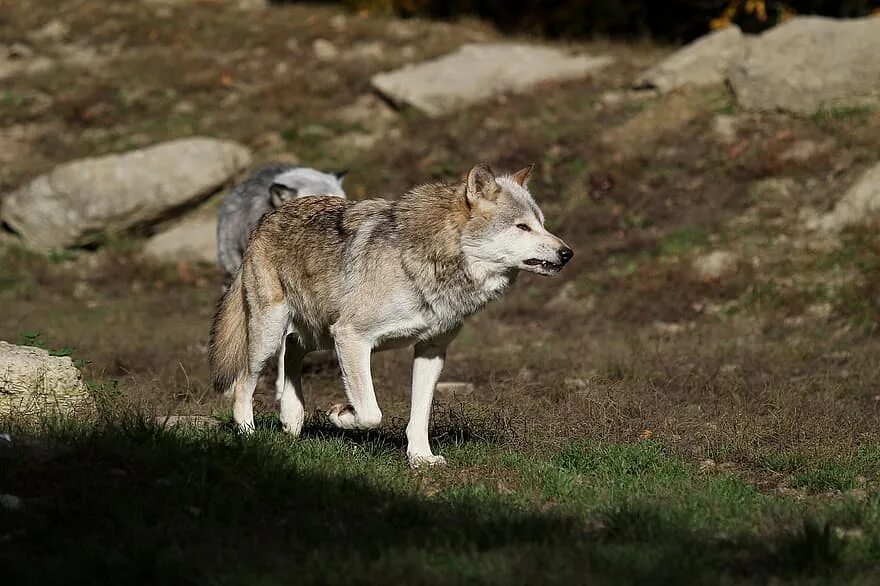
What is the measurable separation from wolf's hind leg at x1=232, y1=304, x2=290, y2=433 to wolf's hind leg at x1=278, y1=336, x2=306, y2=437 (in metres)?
0.18

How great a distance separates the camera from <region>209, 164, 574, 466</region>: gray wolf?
757cm

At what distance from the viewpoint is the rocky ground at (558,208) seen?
9930 mm

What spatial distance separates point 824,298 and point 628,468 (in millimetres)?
7489

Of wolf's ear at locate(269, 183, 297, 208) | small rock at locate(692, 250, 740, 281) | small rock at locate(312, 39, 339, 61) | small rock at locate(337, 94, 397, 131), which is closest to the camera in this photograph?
wolf's ear at locate(269, 183, 297, 208)

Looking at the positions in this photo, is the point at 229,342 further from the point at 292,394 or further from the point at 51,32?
the point at 51,32

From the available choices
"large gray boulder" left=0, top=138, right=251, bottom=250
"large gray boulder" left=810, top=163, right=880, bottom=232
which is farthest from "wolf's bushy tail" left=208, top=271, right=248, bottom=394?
"large gray boulder" left=0, top=138, right=251, bottom=250

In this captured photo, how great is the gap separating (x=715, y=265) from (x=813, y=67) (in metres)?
4.99

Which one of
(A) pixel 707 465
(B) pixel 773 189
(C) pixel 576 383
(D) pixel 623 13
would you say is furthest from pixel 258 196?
(D) pixel 623 13

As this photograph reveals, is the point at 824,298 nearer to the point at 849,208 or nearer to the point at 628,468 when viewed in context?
the point at 849,208

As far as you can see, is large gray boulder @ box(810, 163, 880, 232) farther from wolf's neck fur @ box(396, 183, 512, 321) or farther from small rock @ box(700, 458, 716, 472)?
wolf's neck fur @ box(396, 183, 512, 321)

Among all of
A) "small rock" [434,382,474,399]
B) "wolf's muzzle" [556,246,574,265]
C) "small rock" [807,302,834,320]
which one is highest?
"wolf's muzzle" [556,246,574,265]

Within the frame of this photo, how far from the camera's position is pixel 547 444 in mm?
8250

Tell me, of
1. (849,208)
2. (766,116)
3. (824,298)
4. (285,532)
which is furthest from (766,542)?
(766,116)

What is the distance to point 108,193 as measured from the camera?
2008cm
